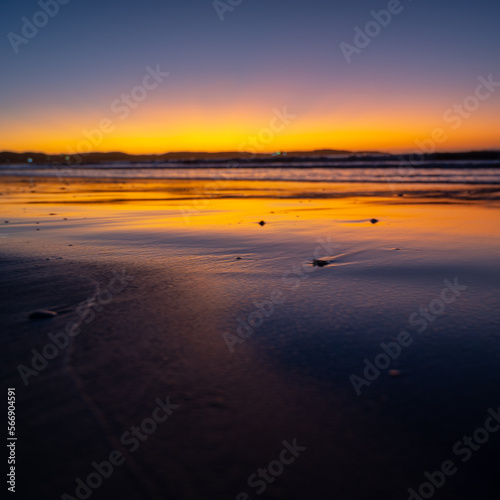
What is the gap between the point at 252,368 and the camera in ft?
7.11

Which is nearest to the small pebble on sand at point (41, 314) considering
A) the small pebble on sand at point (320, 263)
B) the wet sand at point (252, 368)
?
the wet sand at point (252, 368)

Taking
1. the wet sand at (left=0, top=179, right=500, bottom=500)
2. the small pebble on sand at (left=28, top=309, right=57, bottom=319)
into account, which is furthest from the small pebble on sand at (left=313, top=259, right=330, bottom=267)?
the small pebble on sand at (left=28, top=309, right=57, bottom=319)

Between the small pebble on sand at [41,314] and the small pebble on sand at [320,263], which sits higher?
the small pebble on sand at [320,263]

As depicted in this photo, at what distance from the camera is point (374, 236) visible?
18.5ft

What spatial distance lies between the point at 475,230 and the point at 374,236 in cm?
144

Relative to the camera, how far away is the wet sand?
4.85ft

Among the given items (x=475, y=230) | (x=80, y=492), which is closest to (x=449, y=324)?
(x=80, y=492)

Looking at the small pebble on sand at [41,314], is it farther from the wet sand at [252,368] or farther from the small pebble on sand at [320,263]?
the small pebble on sand at [320,263]

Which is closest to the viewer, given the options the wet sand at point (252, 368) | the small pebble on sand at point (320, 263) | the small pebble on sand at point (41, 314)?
the wet sand at point (252, 368)

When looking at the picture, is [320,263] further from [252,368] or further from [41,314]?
[41,314]

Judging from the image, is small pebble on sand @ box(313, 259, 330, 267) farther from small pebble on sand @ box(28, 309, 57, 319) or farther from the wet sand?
small pebble on sand @ box(28, 309, 57, 319)

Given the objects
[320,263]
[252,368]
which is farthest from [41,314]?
[320,263]

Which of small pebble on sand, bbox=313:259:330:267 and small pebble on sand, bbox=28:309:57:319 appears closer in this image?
small pebble on sand, bbox=28:309:57:319

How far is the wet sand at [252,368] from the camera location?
1.48 m
